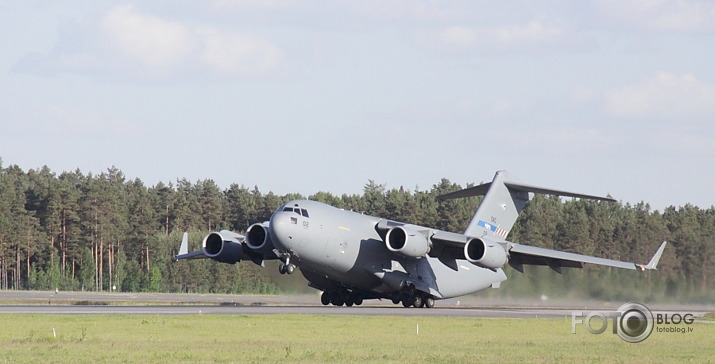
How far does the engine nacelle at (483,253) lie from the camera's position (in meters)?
37.7

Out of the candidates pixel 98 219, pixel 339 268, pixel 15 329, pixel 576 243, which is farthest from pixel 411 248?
pixel 98 219

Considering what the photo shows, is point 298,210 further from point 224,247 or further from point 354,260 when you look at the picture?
point 224,247

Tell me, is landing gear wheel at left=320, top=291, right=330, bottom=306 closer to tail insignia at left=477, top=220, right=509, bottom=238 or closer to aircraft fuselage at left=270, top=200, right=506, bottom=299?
aircraft fuselage at left=270, top=200, right=506, bottom=299

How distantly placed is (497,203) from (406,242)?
695 centimetres

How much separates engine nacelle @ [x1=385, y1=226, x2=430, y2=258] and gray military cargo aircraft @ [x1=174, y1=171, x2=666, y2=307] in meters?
0.04

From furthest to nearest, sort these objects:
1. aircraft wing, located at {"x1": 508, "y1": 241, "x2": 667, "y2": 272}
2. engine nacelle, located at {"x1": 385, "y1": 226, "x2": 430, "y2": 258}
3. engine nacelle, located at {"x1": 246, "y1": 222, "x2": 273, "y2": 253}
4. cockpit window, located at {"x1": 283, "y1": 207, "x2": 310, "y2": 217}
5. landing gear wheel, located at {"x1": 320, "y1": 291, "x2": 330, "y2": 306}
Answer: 1. landing gear wheel, located at {"x1": 320, "y1": 291, "x2": 330, "y2": 306}
2. aircraft wing, located at {"x1": 508, "y1": 241, "x2": 667, "y2": 272}
3. engine nacelle, located at {"x1": 246, "y1": 222, "x2": 273, "y2": 253}
4. engine nacelle, located at {"x1": 385, "y1": 226, "x2": 430, "y2": 258}
5. cockpit window, located at {"x1": 283, "y1": 207, "x2": 310, "y2": 217}

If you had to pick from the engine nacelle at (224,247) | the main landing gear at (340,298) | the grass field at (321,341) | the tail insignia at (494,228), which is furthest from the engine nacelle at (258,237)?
the tail insignia at (494,228)

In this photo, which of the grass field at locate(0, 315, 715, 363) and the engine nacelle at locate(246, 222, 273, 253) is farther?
the engine nacelle at locate(246, 222, 273, 253)

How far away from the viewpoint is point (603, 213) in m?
71.4

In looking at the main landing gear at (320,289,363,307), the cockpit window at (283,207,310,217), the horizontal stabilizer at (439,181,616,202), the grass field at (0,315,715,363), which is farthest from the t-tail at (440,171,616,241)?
the grass field at (0,315,715,363)

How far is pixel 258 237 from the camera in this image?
39.0 meters

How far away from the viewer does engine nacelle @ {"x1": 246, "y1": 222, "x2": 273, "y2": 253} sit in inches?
1531

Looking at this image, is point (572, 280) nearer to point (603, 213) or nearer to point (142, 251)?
point (603, 213)

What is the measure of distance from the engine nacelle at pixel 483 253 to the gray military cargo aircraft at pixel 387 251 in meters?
0.04
